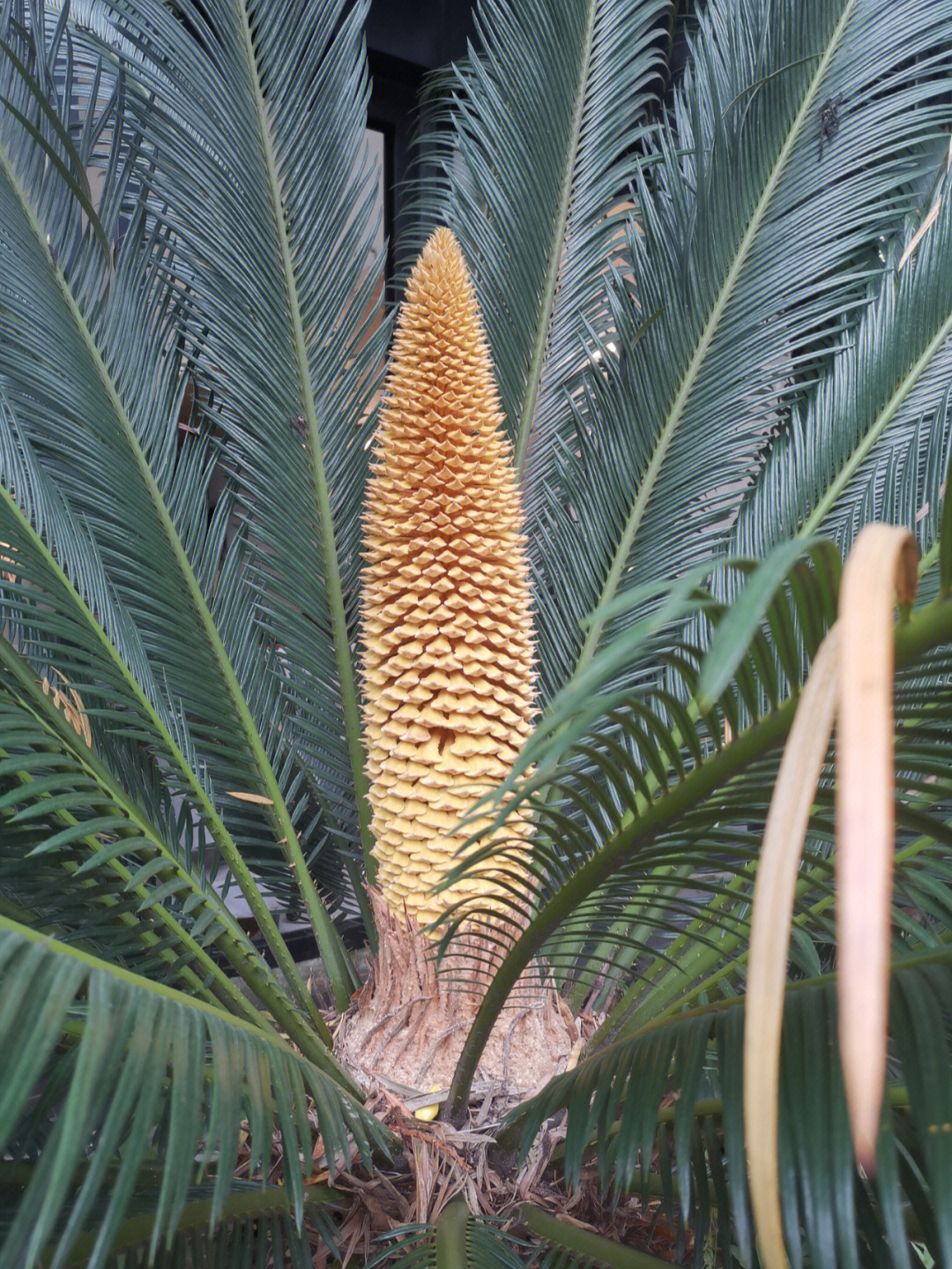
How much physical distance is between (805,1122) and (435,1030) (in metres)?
0.53

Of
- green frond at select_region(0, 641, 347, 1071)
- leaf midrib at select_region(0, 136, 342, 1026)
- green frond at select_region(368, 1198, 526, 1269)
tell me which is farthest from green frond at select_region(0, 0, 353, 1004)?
green frond at select_region(368, 1198, 526, 1269)

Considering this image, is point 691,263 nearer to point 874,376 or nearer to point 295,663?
point 874,376

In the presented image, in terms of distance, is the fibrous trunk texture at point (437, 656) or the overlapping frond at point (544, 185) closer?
the fibrous trunk texture at point (437, 656)

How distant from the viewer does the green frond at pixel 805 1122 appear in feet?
1.54

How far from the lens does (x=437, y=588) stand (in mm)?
1004

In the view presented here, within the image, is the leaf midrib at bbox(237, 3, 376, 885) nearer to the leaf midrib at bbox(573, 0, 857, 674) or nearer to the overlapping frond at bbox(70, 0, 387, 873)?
the overlapping frond at bbox(70, 0, 387, 873)

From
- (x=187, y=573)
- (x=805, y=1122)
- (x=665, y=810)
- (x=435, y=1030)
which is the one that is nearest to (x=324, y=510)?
(x=187, y=573)

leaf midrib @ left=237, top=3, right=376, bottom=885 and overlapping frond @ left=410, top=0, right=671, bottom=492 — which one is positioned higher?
overlapping frond @ left=410, top=0, right=671, bottom=492

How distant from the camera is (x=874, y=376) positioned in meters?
1.18

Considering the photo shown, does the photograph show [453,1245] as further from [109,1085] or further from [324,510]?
[324,510]

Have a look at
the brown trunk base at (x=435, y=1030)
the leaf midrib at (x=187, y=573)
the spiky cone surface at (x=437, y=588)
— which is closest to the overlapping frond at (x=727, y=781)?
the brown trunk base at (x=435, y=1030)

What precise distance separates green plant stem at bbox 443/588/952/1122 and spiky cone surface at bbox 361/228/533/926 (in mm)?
225

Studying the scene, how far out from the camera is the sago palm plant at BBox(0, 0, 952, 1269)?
2.26ft

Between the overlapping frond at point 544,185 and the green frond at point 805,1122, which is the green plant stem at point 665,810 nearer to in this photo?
the green frond at point 805,1122
